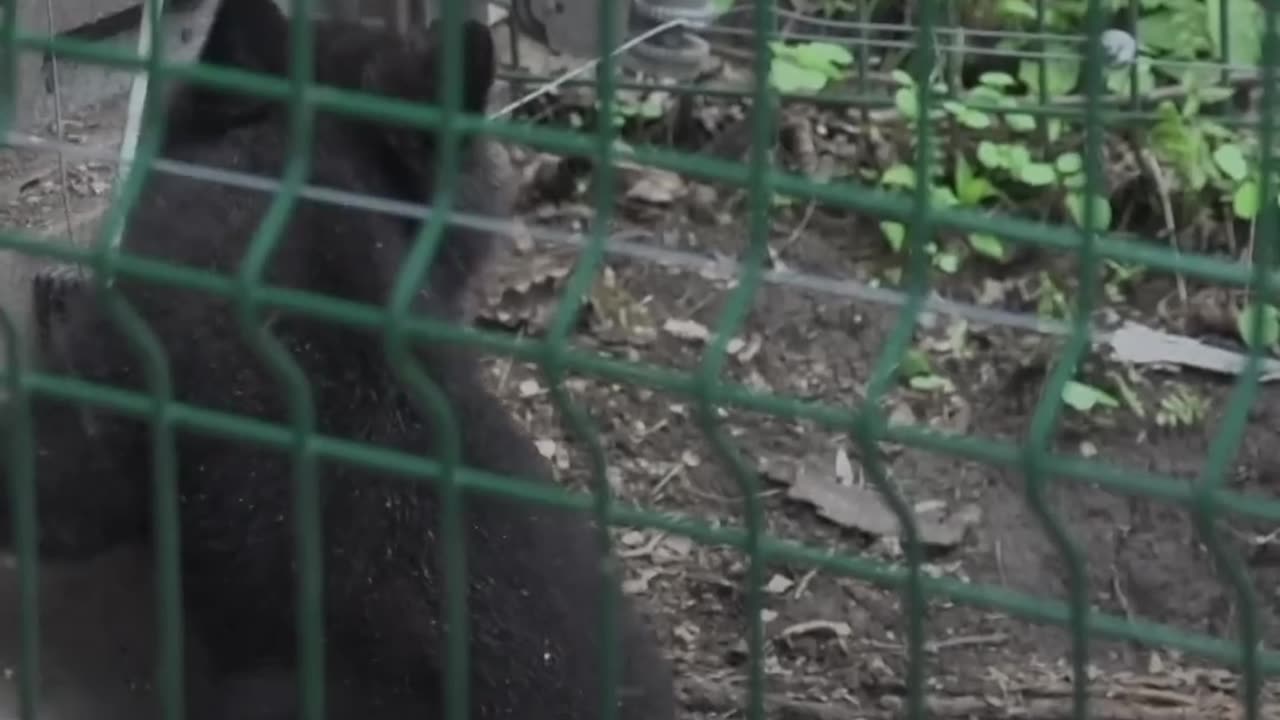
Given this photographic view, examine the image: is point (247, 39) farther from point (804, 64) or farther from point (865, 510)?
point (804, 64)

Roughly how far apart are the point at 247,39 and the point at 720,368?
192cm

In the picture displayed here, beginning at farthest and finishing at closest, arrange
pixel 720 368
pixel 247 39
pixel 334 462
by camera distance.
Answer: pixel 247 39, pixel 334 462, pixel 720 368

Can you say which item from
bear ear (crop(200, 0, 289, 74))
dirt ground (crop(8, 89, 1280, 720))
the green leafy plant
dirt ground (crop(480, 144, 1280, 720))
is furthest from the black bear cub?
the green leafy plant

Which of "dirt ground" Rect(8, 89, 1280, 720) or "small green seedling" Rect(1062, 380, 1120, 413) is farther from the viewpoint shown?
"small green seedling" Rect(1062, 380, 1120, 413)

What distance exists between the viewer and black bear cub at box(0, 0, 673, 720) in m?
3.60

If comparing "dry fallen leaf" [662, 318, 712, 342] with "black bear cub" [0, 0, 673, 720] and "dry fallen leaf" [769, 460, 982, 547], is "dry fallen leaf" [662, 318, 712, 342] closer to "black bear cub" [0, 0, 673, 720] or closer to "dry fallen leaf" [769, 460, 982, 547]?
"dry fallen leaf" [769, 460, 982, 547]

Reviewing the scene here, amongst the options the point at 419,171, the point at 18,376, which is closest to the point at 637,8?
the point at 419,171

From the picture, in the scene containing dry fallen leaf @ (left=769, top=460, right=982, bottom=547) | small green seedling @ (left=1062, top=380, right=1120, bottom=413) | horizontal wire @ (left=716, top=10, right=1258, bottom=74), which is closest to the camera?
dry fallen leaf @ (left=769, top=460, right=982, bottom=547)

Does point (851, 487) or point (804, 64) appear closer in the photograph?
point (851, 487)

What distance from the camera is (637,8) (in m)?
5.52

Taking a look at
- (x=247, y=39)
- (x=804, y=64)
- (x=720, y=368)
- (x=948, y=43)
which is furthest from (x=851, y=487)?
(x=720, y=368)

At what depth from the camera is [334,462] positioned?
11.4 ft

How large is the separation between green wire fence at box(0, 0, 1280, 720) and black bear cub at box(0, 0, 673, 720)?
32.3 inches

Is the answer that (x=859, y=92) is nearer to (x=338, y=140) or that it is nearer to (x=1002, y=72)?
(x=1002, y=72)
